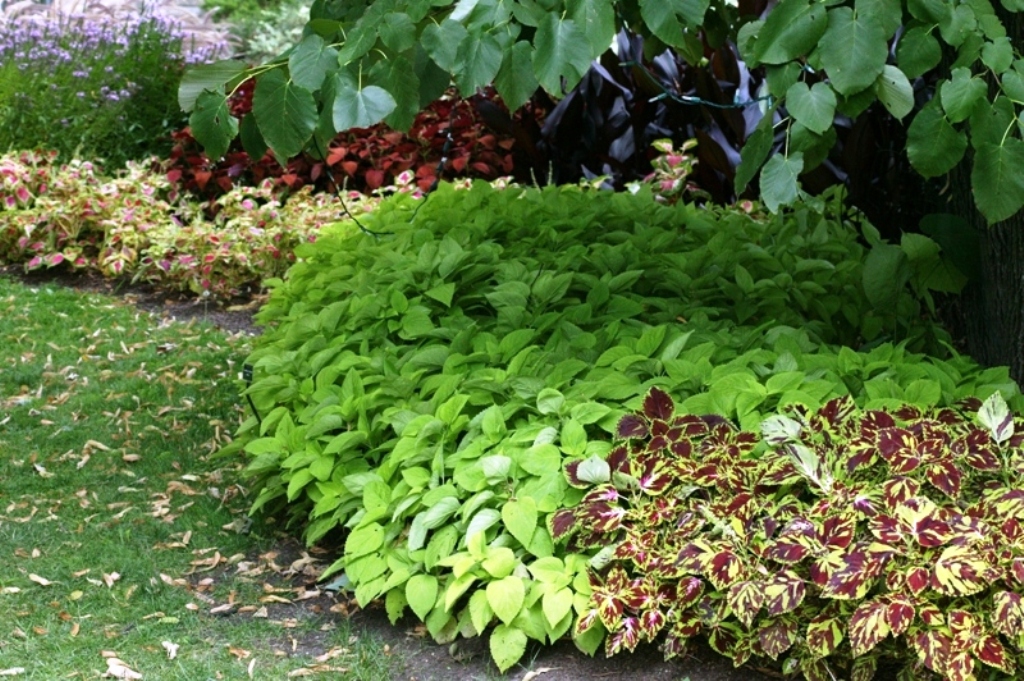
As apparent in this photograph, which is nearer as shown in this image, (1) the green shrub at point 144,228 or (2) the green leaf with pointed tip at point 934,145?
(2) the green leaf with pointed tip at point 934,145

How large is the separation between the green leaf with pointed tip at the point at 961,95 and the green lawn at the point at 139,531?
1.80 m

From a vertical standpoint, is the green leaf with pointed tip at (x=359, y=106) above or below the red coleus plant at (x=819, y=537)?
above

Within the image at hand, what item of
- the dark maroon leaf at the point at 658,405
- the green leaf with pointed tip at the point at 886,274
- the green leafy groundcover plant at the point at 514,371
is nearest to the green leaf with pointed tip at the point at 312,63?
the green leafy groundcover plant at the point at 514,371

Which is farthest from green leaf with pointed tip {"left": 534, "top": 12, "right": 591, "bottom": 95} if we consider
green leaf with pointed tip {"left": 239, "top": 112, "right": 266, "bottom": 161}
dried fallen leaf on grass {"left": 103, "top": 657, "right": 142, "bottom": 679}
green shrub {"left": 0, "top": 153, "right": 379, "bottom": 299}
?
green shrub {"left": 0, "top": 153, "right": 379, "bottom": 299}

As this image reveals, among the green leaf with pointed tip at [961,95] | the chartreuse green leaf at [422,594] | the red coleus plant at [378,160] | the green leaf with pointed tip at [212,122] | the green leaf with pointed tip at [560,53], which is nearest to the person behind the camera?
the green leaf with pointed tip at [560,53]

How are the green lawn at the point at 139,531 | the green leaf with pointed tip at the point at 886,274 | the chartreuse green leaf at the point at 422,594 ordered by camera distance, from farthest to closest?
the green leaf with pointed tip at the point at 886,274 < the green lawn at the point at 139,531 < the chartreuse green leaf at the point at 422,594

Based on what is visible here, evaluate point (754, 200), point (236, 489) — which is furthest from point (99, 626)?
point (754, 200)

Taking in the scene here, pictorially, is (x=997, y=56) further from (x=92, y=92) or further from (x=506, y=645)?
(x=92, y=92)

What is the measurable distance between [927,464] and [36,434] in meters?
3.27

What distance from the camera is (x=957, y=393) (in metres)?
3.11

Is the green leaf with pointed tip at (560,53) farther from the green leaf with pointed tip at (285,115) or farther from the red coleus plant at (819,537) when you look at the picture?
the red coleus plant at (819,537)

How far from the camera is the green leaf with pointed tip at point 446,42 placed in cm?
248

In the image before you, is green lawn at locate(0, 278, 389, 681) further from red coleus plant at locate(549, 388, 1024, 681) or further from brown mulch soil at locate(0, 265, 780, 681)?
red coleus plant at locate(549, 388, 1024, 681)

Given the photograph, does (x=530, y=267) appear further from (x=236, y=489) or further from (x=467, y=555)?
(x=467, y=555)
